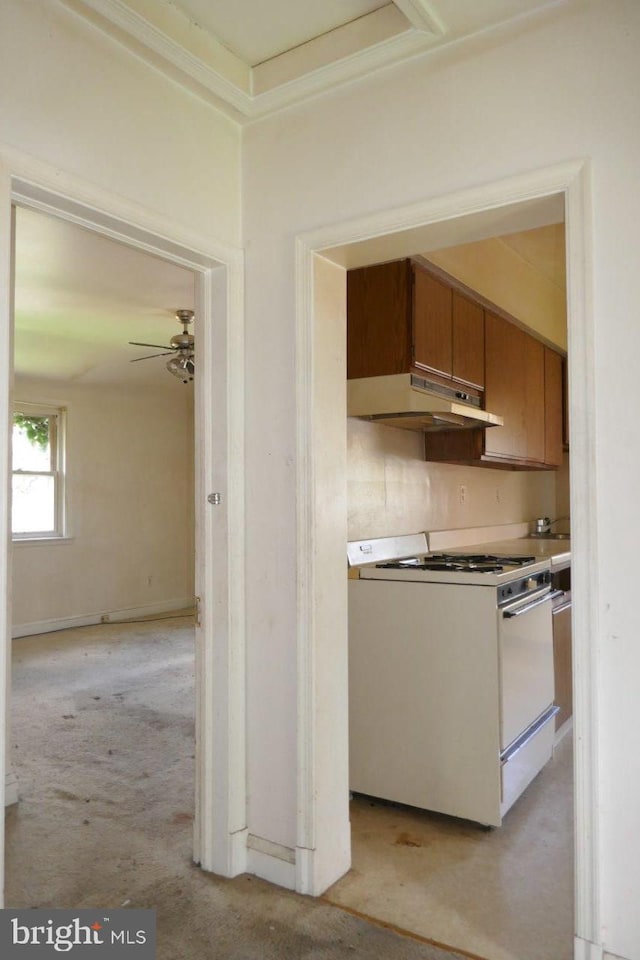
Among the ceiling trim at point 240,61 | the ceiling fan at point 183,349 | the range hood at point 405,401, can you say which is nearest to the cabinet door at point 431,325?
the range hood at point 405,401

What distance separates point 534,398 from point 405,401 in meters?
1.97

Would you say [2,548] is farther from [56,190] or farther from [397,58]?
[397,58]

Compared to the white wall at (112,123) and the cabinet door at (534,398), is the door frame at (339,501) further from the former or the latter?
the cabinet door at (534,398)

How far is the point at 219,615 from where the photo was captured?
2334mm

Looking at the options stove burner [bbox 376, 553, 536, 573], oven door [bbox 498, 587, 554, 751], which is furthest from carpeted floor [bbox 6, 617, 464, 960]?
stove burner [bbox 376, 553, 536, 573]

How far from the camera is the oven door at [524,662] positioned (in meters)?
2.65

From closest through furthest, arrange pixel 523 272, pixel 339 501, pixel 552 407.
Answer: pixel 339 501, pixel 523 272, pixel 552 407

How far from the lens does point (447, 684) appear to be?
2.71 meters

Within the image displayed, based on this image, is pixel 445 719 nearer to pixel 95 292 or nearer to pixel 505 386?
pixel 505 386

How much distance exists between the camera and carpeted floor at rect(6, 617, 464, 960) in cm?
199

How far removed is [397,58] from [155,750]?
3184mm


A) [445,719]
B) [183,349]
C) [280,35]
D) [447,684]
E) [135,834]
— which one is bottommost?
[135,834]

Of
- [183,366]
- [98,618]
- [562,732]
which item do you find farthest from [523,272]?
[98,618]

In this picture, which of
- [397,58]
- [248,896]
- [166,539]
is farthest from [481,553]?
[166,539]
